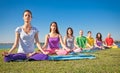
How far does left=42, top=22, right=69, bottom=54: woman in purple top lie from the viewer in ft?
44.3

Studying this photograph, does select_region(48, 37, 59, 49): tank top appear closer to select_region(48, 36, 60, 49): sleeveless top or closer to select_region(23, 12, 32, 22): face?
select_region(48, 36, 60, 49): sleeveless top

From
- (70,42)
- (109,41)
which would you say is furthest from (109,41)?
(70,42)

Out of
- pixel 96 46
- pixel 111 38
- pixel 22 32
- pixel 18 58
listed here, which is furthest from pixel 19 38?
pixel 111 38

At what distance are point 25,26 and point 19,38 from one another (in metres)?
0.50

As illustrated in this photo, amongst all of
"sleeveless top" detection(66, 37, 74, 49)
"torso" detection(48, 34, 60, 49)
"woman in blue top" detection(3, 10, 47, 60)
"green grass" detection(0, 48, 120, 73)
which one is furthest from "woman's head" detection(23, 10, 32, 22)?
"sleeveless top" detection(66, 37, 74, 49)

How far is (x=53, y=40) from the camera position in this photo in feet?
46.6

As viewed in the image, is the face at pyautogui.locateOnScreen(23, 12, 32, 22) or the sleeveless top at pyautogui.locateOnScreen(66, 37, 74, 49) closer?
the face at pyautogui.locateOnScreen(23, 12, 32, 22)

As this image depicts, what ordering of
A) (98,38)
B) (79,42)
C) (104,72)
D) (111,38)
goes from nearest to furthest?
(104,72)
(79,42)
(98,38)
(111,38)

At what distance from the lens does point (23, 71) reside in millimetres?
6723

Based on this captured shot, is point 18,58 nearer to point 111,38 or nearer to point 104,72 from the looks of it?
point 104,72

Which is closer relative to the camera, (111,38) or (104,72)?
(104,72)

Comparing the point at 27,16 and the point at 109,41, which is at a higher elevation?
the point at 27,16

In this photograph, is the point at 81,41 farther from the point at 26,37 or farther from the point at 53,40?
the point at 26,37

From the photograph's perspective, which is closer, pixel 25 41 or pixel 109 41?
pixel 25 41
